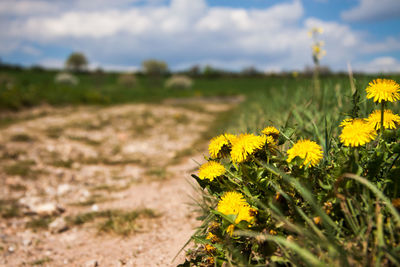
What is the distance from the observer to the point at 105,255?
1.99m

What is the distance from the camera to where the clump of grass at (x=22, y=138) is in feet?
18.3

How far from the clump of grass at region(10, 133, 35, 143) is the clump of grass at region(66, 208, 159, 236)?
142 inches

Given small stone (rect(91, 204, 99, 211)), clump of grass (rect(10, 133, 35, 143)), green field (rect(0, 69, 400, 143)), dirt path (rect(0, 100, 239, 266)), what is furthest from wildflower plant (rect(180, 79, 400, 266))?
clump of grass (rect(10, 133, 35, 143))

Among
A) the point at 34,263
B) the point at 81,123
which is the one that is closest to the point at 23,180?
the point at 34,263

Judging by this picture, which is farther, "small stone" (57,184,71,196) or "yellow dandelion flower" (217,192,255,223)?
"small stone" (57,184,71,196)

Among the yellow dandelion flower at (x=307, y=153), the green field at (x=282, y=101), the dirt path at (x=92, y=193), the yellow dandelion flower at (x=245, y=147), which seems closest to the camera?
the yellow dandelion flower at (x=307, y=153)

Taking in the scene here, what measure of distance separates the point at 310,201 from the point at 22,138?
242 inches

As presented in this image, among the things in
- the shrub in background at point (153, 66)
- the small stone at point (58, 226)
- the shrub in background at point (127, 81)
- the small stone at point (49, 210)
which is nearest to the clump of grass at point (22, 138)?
the small stone at point (49, 210)

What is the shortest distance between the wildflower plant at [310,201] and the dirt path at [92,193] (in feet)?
0.85

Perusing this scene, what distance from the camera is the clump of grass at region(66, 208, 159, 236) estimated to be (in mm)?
2354

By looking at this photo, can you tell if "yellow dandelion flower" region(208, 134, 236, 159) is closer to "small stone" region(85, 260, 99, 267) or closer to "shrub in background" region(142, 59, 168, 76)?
"small stone" region(85, 260, 99, 267)

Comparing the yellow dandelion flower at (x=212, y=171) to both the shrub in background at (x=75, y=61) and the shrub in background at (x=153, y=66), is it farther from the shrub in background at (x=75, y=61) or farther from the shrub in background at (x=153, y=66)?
the shrub in background at (x=75, y=61)

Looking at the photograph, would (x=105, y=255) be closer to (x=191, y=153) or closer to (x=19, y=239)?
(x=19, y=239)

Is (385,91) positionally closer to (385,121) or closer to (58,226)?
(385,121)
